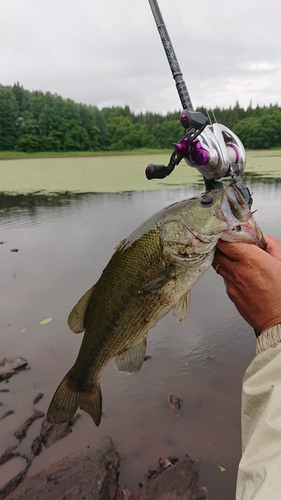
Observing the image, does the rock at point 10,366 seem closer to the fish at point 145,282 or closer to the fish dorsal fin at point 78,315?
the fish at point 145,282

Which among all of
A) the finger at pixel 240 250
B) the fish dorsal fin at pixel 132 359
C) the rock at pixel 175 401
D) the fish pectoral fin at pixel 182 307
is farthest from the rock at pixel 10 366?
the finger at pixel 240 250

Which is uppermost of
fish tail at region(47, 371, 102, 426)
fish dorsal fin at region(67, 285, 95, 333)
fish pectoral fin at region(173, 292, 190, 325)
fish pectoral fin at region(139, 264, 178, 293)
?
fish pectoral fin at region(139, 264, 178, 293)

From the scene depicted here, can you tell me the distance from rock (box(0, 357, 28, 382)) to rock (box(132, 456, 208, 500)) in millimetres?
1882

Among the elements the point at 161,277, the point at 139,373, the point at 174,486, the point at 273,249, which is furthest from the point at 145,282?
the point at 139,373

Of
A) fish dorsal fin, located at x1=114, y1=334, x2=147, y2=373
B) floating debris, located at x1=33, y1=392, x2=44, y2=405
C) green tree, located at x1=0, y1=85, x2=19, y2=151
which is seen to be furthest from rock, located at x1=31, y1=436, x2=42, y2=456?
green tree, located at x1=0, y1=85, x2=19, y2=151

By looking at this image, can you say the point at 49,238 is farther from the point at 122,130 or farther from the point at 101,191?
the point at 122,130

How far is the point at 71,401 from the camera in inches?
88.1

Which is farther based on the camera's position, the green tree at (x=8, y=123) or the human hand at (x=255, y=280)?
the green tree at (x=8, y=123)

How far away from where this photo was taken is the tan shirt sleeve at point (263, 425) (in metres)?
1.02

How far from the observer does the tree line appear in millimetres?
53000

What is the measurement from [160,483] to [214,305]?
3.02 m

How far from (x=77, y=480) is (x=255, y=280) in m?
1.95

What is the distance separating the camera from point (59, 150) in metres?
55.1

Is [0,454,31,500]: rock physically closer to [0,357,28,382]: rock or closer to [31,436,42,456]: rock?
[31,436,42,456]: rock
